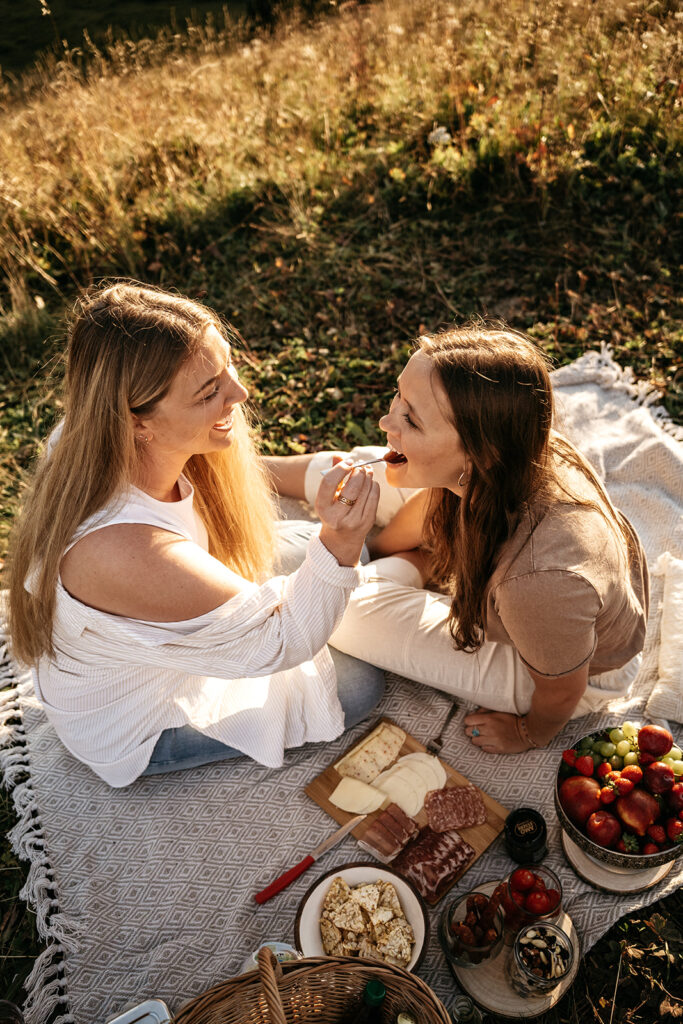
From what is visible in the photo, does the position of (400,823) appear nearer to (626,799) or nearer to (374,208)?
(626,799)

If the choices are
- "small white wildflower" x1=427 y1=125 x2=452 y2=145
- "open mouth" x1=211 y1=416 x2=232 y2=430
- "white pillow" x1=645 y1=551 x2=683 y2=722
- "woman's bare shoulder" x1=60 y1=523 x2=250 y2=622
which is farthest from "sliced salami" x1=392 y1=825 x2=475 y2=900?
"small white wildflower" x1=427 y1=125 x2=452 y2=145

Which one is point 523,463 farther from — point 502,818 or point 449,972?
point 449,972

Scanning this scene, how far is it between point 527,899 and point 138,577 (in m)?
1.76

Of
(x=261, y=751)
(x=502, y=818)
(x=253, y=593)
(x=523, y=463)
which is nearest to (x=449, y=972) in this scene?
(x=502, y=818)

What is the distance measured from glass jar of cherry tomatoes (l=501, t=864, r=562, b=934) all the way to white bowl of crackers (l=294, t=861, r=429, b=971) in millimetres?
314

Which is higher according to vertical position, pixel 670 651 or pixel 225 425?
pixel 225 425

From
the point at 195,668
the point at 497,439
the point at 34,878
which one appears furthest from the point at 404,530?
the point at 34,878

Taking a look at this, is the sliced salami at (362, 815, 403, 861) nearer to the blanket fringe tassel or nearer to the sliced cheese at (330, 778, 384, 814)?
the sliced cheese at (330, 778, 384, 814)

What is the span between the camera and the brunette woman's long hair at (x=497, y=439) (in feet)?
8.51

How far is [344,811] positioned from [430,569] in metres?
1.27

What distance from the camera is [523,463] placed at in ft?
8.76

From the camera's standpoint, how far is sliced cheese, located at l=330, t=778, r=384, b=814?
310cm

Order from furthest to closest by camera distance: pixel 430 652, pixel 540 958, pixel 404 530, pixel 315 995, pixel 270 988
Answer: pixel 404 530 → pixel 430 652 → pixel 540 958 → pixel 315 995 → pixel 270 988

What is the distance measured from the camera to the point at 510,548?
2664mm
